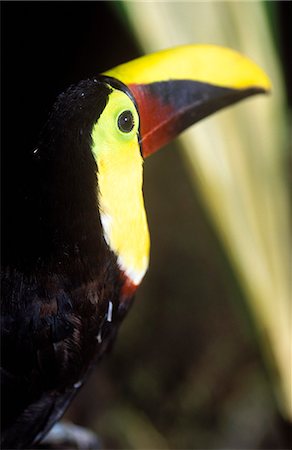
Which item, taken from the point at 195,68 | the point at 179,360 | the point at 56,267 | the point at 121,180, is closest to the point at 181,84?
the point at 195,68

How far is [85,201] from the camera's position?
23.2 inches

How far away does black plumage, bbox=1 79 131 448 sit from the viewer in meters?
0.58

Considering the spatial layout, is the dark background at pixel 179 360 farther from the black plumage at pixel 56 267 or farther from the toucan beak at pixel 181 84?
the black plumage at pixel 56 267

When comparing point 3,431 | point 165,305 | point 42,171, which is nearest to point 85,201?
point 42,171

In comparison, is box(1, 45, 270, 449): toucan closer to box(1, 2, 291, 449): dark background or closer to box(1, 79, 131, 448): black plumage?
box(1, 79, 131, 448): black plumage

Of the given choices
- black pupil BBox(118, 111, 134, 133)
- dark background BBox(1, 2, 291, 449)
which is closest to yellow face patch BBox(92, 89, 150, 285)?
black pupil BBox(118, 111, 134, 133)

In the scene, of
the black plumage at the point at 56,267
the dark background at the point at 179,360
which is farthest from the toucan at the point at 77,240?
the dark background at the point at 179,360

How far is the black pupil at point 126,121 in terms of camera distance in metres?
0.61

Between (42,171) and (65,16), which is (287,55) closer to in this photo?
(65,16)

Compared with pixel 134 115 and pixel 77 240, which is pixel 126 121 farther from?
pixel 77 240

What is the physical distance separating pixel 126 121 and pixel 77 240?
14 centimetres

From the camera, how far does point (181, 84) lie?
0.71 metres

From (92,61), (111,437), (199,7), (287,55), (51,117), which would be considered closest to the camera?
(51,117)

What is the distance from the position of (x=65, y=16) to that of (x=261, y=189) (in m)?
0.48
